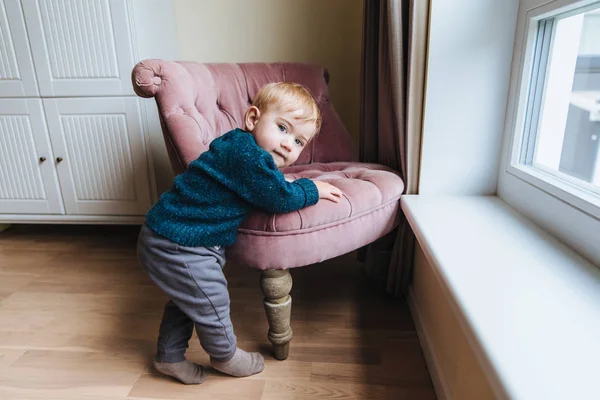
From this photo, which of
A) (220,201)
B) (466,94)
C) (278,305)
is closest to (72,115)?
(220,201)

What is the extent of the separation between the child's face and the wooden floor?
22.3 inches

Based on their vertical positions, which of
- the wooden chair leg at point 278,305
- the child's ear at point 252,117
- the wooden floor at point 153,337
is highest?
the child's ear at point 252,117

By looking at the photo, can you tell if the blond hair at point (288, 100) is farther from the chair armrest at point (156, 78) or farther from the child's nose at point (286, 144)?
the chair armrest at point (156, 78)

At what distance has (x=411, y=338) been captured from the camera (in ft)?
3.93

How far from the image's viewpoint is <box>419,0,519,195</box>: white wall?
3.35ft

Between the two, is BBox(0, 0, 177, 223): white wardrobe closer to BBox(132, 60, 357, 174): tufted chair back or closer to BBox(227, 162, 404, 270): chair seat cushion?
BBox(132, 60, 357, 174): tufted chair back

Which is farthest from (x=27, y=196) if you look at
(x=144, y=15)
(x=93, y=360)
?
(x=93, y=360)

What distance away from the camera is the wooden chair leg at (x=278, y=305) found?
1.02m

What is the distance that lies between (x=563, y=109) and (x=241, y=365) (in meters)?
1.00

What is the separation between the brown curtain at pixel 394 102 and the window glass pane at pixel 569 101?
282 mm

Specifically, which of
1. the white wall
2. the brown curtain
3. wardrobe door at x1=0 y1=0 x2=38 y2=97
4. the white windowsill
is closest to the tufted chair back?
the brown curtain

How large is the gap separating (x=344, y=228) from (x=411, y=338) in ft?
1.44

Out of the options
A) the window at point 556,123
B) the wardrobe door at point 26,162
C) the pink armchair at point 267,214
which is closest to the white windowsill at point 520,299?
the window at point 556,123

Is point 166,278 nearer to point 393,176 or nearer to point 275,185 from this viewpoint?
point 275,185
